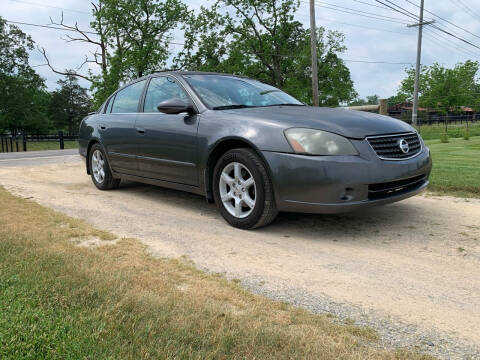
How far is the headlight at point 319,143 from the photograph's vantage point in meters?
3.50

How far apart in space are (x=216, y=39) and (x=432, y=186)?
120 feet

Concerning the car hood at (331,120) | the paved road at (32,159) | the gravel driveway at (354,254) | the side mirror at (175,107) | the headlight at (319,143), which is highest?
the side mirror at (175,107)

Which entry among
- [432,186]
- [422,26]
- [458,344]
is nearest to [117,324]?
[458,344]

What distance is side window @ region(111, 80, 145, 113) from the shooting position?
5430 millimetres

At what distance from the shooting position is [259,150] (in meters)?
3.73

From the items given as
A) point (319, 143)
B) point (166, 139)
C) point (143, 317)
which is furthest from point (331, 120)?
point (143, 317)

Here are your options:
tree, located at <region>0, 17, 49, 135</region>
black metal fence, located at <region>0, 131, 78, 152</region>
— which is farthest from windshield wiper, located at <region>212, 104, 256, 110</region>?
tree, located at <region>0, 17, 49, 135</region>

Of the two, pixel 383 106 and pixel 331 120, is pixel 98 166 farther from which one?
pixel 383 106

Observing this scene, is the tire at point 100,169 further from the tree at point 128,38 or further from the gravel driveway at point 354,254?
the tree at point 128,38

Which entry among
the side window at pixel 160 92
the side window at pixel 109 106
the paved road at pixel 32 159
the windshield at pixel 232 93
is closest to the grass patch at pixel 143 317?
the windshield at pixel 232 93

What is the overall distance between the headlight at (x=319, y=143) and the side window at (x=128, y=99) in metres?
2.57

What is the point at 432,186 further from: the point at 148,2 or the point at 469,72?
the point at 469,72

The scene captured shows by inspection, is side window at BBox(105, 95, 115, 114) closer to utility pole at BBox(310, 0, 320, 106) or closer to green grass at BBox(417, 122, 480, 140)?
utility pole at BBox(310, 0, 320, 106)

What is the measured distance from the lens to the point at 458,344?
1.98m
